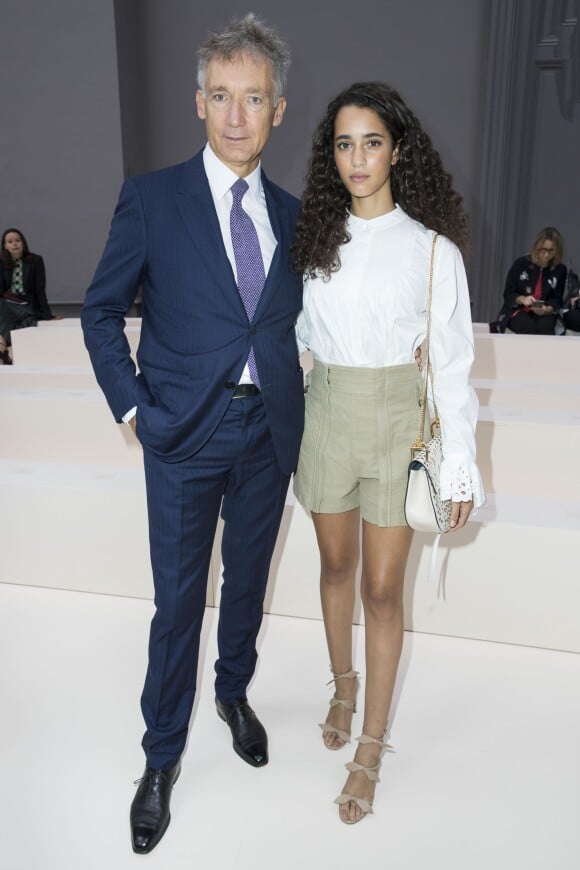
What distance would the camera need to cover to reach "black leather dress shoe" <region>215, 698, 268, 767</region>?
78.1 inches

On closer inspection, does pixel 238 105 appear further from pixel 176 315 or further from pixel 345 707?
pixel 345 707

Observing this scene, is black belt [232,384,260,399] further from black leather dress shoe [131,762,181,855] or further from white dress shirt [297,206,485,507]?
black leather dress shoe [131,762,181,855]

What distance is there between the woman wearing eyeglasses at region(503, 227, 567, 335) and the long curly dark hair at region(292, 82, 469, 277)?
4431 mm

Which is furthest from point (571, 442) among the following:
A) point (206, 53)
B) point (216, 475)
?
point (206, 53)

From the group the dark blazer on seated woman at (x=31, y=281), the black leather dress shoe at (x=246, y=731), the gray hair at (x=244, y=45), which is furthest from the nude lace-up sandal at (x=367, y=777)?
the dark blazer on seated woman at (x=31, y=281)

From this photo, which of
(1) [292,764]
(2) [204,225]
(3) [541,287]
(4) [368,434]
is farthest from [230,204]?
(3) [541,287]

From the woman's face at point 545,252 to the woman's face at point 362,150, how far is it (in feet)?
15.3

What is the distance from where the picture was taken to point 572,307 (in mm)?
5926

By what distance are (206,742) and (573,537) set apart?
137 centimetres

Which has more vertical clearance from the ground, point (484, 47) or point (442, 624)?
point (484, 47)

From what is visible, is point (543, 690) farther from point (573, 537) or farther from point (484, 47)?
point (484, 47)

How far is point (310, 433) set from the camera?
1.83 meters

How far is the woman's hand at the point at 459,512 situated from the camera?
67.3 inches

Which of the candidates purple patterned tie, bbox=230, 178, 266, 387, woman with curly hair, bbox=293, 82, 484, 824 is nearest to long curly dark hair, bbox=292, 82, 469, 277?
woman with curly hair, bbox=293, 82, 484, 824
